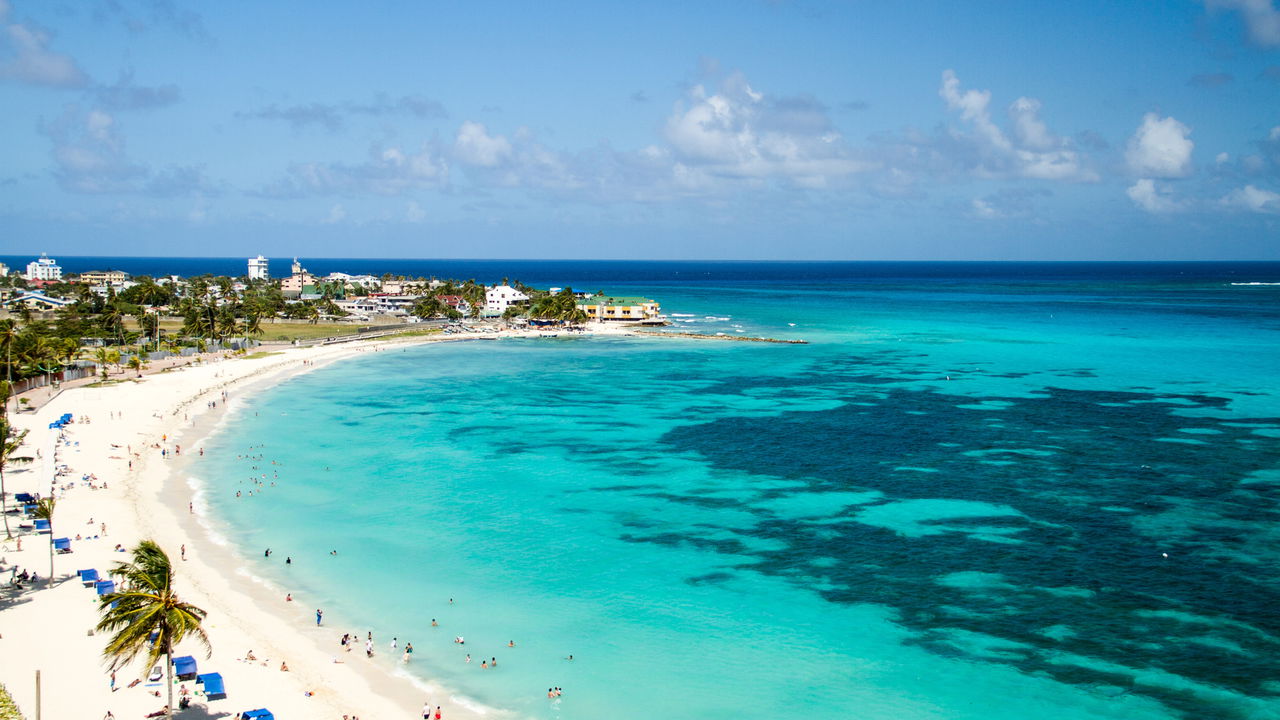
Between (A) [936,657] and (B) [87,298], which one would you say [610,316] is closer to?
(B) [87,298]

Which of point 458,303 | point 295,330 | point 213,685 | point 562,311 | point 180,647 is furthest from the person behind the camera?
point 458,303

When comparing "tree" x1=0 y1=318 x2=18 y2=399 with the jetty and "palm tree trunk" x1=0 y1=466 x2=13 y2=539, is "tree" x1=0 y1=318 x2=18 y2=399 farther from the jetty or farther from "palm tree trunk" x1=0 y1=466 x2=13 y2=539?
the jetty

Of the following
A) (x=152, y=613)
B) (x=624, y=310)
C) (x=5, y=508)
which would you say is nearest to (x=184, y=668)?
(x=152, y=613)

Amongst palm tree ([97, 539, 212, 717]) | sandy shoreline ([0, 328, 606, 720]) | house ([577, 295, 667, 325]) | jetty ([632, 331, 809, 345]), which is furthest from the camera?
house ([577, 295, 667, 325])

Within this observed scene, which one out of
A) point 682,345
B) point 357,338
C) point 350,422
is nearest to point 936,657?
point 350,422

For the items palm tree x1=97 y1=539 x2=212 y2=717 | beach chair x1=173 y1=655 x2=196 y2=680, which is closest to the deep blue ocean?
beach chair x1=173 y1=655 x2=196 y2=680

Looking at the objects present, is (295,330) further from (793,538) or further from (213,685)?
(213,685)
